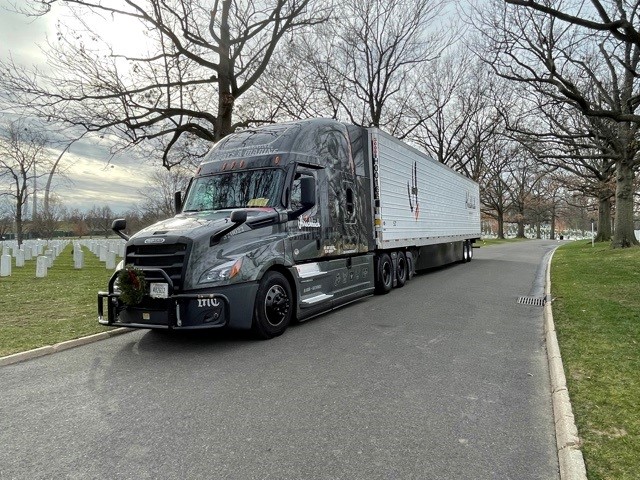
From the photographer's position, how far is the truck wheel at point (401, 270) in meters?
11.9

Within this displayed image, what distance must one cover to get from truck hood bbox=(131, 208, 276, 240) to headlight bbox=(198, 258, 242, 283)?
484 mm

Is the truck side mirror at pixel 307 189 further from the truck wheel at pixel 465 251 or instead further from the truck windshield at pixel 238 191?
the truck wheel at pixel 465 251

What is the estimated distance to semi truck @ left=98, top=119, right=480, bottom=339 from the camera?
5.78m

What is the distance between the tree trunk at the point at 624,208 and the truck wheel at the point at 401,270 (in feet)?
50.8

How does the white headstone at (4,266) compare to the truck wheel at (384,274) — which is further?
the white headstone at (4,266)

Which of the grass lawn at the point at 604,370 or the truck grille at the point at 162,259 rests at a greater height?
the truck grille at the point at 162,259

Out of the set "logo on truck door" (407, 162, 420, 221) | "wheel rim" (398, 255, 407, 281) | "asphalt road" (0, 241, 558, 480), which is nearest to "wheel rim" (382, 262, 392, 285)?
"wheel rim" (398, 255, 407, 281)

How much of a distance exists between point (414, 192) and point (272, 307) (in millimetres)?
7790

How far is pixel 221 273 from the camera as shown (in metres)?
5.78

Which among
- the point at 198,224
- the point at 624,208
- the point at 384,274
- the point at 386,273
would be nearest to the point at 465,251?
the point at 624,208

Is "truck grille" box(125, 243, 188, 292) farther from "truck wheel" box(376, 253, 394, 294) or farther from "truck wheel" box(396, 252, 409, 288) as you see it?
"truck wheel" box(396, 252, 409, 288)

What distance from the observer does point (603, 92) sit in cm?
1717

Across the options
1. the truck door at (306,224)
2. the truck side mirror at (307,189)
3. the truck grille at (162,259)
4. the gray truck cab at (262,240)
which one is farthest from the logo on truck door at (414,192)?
the truck grille at (162,259)

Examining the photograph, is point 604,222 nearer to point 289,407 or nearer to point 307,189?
point 307,189
